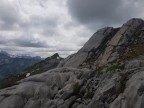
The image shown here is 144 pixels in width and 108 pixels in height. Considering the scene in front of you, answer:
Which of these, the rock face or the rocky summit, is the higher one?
the rock face

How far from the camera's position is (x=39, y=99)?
53219 millimetres

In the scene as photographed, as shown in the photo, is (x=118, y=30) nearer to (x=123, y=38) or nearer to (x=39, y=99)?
(x=123, y=38)

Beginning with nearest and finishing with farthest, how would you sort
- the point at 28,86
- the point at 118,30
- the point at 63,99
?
the point at 63,99, the point at 28,86, the point at 118,30

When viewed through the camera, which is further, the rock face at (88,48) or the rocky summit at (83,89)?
the rock face at (88,48)

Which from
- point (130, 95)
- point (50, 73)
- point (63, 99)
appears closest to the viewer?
point (130, 95)

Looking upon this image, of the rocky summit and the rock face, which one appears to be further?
the rock face

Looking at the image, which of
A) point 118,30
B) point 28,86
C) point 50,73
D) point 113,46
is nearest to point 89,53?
point 113,46

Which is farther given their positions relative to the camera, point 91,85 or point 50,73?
point 50,73

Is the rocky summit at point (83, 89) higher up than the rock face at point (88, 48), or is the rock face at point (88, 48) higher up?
the rock face at point (88, 48)

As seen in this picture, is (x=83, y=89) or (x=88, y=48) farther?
(x=88, y=48)

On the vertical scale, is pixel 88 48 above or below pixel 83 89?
above

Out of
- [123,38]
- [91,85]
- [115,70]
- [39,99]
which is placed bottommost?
[39,99]

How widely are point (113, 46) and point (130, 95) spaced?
2207 inches

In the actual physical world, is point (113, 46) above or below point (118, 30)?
below
